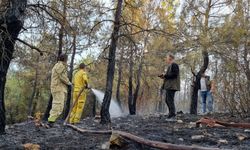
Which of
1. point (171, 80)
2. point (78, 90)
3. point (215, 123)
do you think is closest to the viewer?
point (215, 123)

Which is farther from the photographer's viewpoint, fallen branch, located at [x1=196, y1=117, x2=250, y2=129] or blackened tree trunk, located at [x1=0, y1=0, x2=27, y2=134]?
fallen branch, located at [x1=196, y1=117, x2=250, y2=129]

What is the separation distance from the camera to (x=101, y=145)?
5.82m

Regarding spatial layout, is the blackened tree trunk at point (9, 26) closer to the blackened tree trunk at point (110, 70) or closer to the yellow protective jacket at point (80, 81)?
the yellow protective jacket at point (80, 81)

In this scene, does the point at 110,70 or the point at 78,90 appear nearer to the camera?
the point at 78,90

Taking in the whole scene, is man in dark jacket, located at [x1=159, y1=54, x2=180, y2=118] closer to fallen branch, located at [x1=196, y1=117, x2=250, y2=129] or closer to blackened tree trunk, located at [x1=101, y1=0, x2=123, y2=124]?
blackened tree trunk, located at [x1=101, y1=0, x2=123, y2=124]

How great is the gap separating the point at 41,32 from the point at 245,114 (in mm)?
6447

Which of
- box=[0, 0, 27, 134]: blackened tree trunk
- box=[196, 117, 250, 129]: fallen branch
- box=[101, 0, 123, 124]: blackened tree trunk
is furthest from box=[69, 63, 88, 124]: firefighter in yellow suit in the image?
box=[196, 117, 250, 129]: fallen branch

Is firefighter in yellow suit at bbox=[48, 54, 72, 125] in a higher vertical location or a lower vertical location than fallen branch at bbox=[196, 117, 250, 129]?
higher

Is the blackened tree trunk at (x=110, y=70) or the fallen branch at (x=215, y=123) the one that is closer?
the fallen branch at (x=215, y=123)

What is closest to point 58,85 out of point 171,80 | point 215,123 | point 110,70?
point 110,70

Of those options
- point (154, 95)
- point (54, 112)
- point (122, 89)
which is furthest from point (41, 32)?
point (154, 95)

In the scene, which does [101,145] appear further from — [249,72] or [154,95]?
[154,95]

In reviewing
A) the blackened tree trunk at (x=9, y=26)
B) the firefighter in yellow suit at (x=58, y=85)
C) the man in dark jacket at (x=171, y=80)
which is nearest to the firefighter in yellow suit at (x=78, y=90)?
the firefighter in yellow suit at (x=58, y=85)

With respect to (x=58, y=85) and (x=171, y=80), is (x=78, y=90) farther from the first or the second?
(x=171, y=80)
